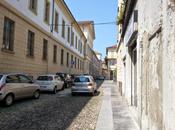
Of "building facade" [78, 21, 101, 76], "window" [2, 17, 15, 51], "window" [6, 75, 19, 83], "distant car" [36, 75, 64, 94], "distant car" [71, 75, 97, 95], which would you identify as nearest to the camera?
"window" [6, 75, 19, 83]

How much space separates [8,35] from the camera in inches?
703

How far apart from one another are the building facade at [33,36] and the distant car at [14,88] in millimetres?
2508

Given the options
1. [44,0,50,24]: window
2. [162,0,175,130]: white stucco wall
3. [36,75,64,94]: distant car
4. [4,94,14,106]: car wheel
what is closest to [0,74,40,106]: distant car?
[4,94,14,106]: car wheel

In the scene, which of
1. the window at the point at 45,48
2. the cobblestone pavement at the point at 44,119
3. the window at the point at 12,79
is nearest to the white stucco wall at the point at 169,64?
the cobblestone pavement at the point at 44,119

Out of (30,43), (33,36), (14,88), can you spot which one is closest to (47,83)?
(30,43)

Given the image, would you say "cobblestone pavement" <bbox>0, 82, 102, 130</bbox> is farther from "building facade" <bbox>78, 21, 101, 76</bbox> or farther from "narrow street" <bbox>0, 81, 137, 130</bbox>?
"building facade" <bbox>78, 21, 101, 76</bbox>

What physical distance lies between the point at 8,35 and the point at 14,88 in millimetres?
5756

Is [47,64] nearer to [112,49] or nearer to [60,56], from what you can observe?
[60,56]

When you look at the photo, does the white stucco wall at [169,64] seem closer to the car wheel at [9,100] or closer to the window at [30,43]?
the car wheel at [9,100]

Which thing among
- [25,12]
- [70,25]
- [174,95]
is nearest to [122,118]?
[174,95]

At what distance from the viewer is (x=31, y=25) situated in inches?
856

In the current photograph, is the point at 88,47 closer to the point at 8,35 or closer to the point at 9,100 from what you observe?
the point at 8,35

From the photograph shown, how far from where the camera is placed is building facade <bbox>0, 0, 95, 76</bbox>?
56.9 ft

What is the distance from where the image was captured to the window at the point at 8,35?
17312 millimetres
